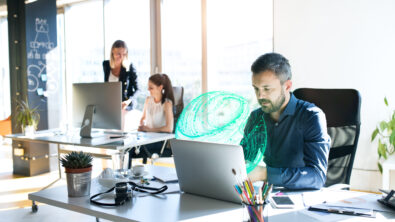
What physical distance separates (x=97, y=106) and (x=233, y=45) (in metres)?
2.20

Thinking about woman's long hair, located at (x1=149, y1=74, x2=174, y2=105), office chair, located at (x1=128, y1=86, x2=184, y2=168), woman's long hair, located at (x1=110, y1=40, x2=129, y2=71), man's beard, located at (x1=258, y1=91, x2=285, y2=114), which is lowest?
office chair, located at (x1=128, y1=86, x2=184, y2=168)

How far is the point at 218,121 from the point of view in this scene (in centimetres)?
149

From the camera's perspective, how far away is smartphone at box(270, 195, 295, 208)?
4.17 ft

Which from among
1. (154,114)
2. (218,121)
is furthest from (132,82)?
(218,121)

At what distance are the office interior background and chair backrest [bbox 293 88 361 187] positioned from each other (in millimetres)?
1738

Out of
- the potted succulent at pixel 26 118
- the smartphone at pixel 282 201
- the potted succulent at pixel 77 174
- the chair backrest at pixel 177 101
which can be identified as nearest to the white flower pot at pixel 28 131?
the potted succulent at pixel 26 118

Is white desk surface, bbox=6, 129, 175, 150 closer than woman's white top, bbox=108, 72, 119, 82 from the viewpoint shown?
Yes

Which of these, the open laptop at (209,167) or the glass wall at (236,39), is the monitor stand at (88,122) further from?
the glass wall at (236,39)

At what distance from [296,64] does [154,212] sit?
3017mm

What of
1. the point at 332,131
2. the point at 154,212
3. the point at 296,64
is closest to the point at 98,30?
the point at 296,64

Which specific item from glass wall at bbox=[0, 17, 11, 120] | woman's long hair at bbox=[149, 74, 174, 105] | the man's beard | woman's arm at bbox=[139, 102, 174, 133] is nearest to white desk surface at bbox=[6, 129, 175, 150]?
woman's arm at bbox=[139, 102, 174, 133]

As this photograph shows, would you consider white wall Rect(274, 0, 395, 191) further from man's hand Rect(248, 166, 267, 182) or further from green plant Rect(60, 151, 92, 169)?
green plant Rect(60, 151, 92, 169)

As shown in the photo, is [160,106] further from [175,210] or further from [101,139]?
[175,210]

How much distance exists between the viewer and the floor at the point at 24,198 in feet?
10.2
